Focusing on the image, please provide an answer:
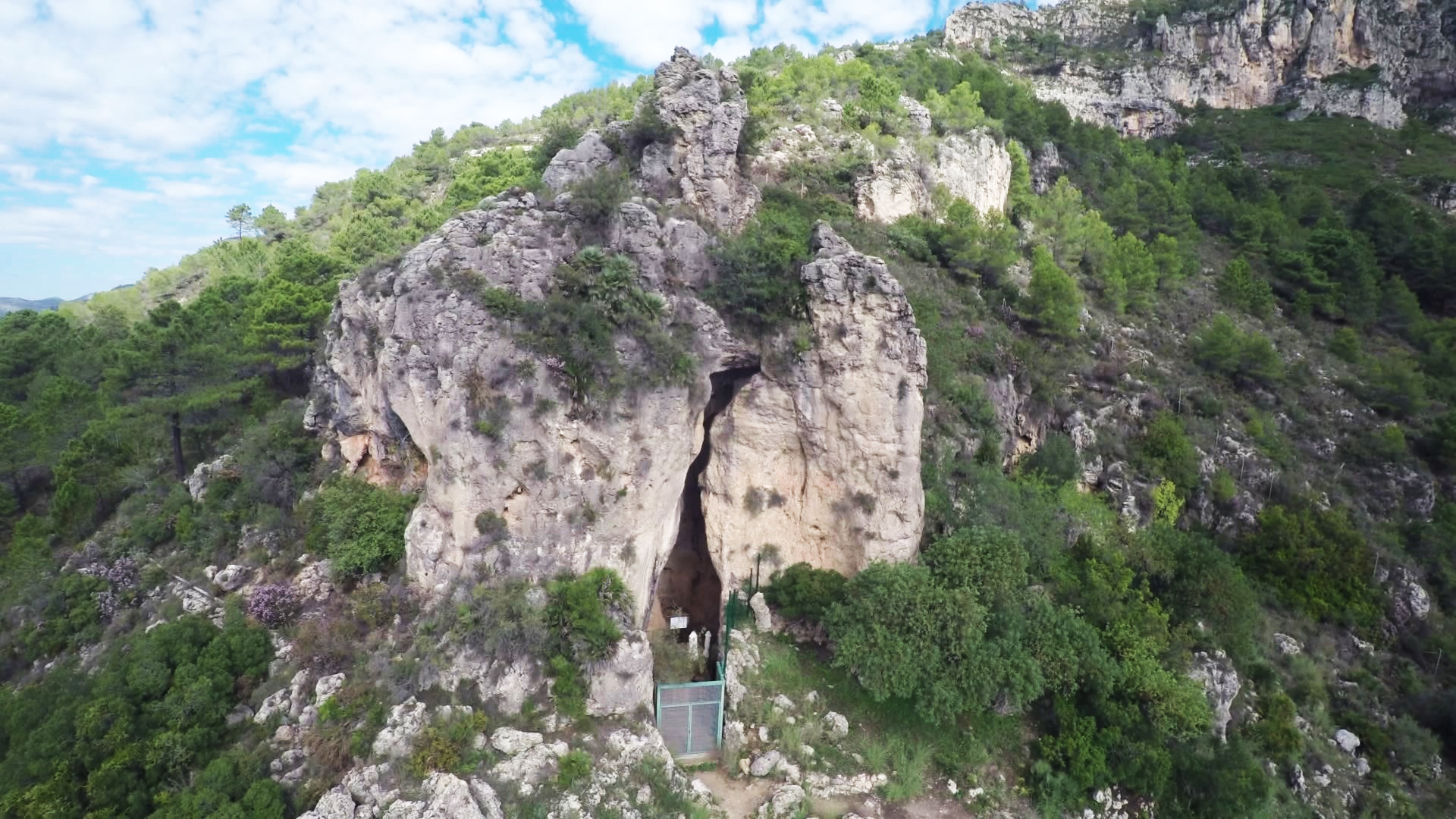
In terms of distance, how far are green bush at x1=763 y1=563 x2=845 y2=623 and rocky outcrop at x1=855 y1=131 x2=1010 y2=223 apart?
2134 centimetres

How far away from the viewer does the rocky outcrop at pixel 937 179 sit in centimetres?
3506

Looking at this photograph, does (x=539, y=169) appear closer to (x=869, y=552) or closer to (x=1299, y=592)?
(x=869, y=552)

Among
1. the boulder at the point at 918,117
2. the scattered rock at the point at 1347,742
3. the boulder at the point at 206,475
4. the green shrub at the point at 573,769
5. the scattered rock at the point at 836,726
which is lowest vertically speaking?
the scattered rock at the point at 1347,742

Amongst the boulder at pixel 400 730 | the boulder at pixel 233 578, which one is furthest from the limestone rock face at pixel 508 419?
the boulder at pixel 233 578

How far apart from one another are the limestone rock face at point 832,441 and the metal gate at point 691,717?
4.17 metres

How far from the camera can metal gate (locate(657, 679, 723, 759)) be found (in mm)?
18109

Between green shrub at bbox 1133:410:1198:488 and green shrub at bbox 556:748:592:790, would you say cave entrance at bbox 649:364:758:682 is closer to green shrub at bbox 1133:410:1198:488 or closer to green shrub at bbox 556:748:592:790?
green shrub at bbox 556:748:592:790

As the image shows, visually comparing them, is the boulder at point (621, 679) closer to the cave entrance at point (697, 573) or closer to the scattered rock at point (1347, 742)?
the cave entrance at point (697, 573)

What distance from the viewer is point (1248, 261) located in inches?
1895

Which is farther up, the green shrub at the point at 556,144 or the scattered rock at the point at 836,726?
the green shrub at the point at 556,144

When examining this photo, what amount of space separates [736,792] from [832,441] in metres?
10.6

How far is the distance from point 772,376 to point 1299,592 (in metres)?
25.0

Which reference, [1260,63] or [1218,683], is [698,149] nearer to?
[1218,683]

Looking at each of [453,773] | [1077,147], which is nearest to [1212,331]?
[1077,147]
